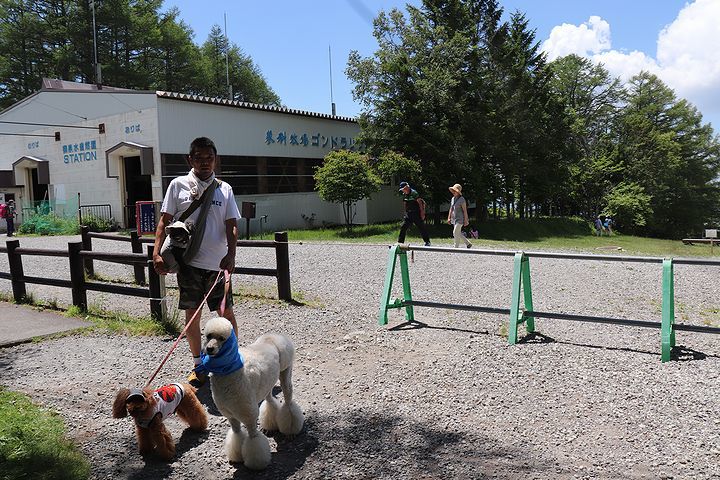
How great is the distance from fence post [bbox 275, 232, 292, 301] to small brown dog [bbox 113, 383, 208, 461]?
4.05 meters

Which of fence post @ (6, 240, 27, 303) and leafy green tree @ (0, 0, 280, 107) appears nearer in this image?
fence post @ (6, 240, 27, 303)

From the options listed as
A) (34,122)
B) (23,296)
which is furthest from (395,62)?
(23,296)

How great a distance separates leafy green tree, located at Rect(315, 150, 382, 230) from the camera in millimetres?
A: 22453

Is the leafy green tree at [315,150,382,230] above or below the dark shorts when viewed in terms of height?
above

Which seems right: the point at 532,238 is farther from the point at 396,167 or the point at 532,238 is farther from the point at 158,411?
the point at 158,411

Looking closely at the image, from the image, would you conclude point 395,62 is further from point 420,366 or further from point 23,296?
point 420,366

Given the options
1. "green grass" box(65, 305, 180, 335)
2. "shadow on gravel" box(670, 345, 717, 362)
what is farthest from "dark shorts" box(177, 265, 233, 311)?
"shadow on gravel" box(670, 345, 717, 362)

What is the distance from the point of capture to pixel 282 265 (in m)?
8.02

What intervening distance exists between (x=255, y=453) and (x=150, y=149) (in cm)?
1890

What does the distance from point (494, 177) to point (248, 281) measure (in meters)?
22.7

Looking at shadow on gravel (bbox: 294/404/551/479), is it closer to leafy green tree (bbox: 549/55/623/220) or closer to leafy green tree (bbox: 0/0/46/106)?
leafy green tree (bbox: 549/55/623/220)

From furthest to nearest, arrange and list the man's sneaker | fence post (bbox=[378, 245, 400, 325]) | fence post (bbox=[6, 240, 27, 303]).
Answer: fence post (bbox=[6, 240, 27, 303]) < fence post (bbox=[378, 245, 400, 325]) < the man's sneaker

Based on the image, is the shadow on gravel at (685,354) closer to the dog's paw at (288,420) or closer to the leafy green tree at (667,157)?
the dog's paw at (288,420)

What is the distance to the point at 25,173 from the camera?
87.9 ft
